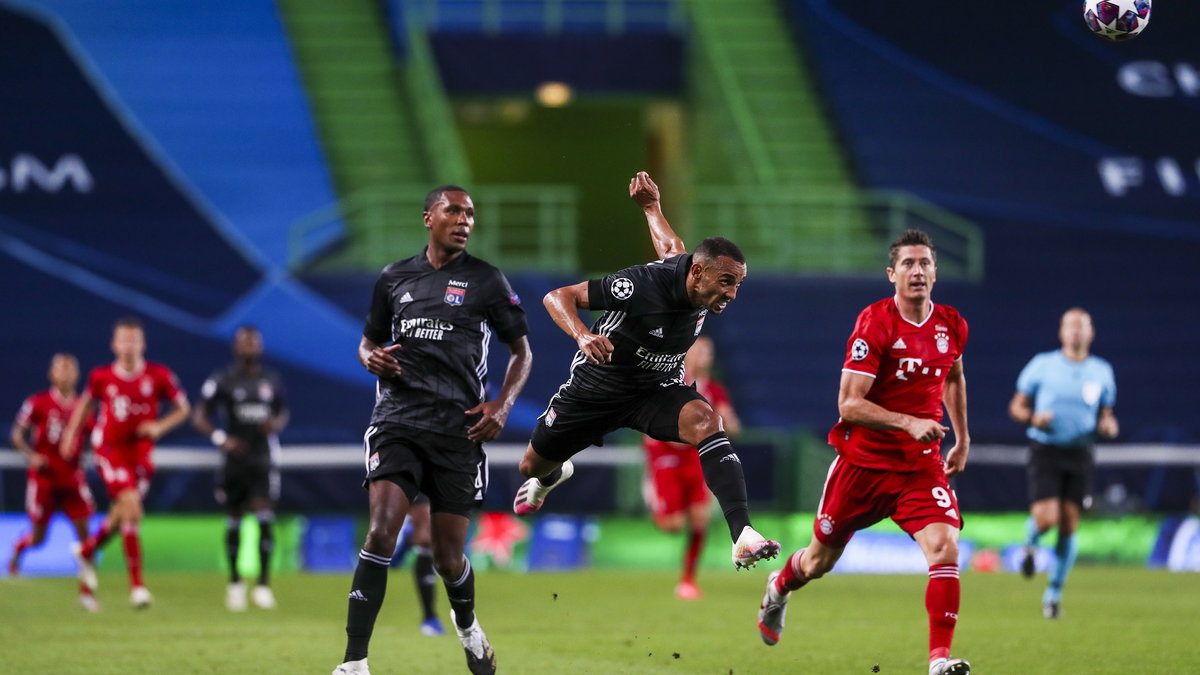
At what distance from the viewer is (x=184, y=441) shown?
65.5ft

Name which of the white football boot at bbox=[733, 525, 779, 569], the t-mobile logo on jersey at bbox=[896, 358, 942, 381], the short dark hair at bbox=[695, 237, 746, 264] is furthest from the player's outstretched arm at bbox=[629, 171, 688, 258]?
the white football boot at bbox=[733, 525, 779, 569]

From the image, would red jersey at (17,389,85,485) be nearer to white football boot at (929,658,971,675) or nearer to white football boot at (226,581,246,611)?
white football boot at (226,581,246,611)

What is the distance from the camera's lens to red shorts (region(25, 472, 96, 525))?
609 inches

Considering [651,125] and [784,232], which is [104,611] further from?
[651,125]

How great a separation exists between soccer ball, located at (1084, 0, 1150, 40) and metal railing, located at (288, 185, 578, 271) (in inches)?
482

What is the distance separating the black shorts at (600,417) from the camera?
8.61 metres

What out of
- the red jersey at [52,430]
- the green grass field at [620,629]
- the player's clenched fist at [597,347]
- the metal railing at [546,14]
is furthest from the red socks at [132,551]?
the metal railing at [546,14]

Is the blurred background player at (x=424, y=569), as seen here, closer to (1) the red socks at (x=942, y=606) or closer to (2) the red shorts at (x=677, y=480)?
(2) the red shorts at (x=677, y=480)

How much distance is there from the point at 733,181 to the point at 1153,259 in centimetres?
650

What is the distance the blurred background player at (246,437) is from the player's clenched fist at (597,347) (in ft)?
23.7

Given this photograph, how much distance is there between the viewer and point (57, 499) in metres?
15.6

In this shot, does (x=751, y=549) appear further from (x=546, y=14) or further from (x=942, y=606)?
(x=546, y=14)

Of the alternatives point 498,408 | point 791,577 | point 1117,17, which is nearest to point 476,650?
point 498,408

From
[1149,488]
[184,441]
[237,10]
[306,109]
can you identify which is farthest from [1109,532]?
[237,10]
